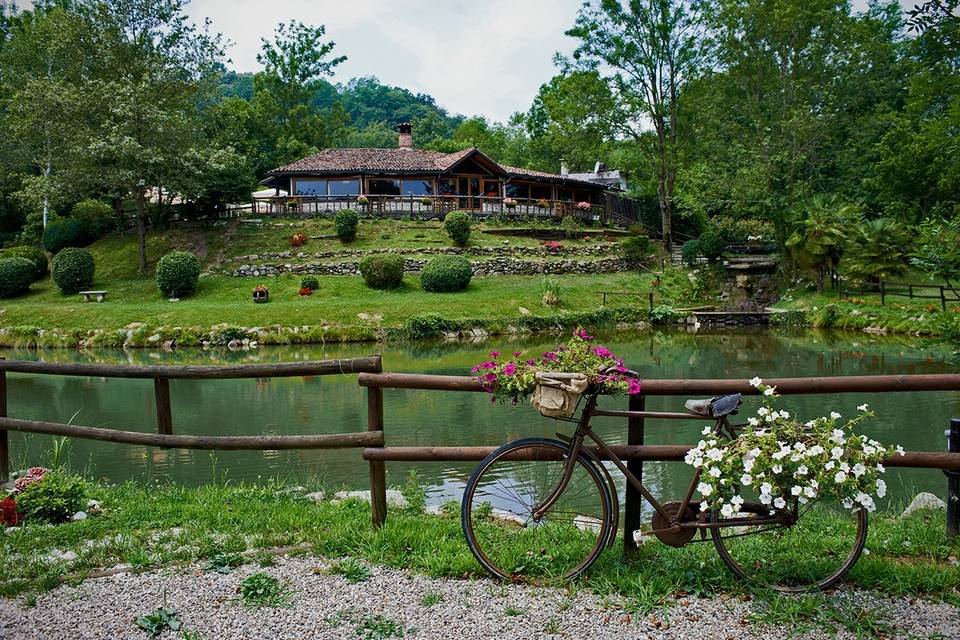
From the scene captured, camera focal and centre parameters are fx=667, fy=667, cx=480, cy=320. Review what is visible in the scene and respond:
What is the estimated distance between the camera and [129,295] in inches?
1089

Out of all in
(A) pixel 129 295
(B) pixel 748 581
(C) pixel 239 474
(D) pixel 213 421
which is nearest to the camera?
(B) pixel 748 581

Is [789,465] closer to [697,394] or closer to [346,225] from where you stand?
[697,394]

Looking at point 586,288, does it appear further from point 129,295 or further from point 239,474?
point 239,474

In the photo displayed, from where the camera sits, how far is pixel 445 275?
2750cm

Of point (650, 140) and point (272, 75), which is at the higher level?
point (272, 75)

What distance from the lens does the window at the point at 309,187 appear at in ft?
129

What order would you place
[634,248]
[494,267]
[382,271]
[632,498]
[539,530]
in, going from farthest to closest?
[634,248]
[494,267]
[382,271]
[539,530]
[632,498]

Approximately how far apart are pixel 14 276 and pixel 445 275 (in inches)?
700

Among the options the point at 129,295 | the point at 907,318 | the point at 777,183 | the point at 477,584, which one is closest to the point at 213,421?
the point at 477,584

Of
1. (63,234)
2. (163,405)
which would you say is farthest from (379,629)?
(63,234)

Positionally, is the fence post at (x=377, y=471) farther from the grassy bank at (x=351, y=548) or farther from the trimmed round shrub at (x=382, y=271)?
the trimmed round shrub at (x=382, y=271)

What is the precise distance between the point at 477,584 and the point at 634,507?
1027 millimetres

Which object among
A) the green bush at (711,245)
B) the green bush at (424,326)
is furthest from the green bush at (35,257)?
the green bush at (711,245)

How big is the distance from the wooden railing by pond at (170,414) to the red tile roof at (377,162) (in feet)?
112
